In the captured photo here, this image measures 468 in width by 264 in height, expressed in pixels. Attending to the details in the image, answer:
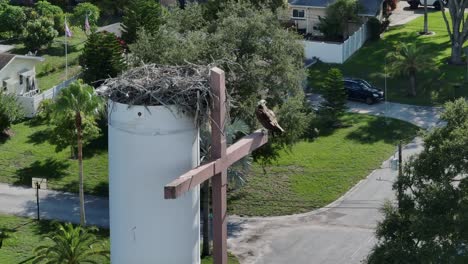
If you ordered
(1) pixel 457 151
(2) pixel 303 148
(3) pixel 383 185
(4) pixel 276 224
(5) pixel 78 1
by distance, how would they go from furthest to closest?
(5) pixel 78 1, (2) pixel 303 148, (3) pixel 383 185, (4) pixel 276 224, (1) pixel 457 151

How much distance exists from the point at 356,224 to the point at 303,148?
9.26 meters

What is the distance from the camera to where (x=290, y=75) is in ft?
133

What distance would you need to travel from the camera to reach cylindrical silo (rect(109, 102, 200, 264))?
15.8 m

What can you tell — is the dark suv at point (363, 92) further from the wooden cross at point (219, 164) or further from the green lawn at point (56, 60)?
the wooden cross at point (219, 164)

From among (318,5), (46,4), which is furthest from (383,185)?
(46,4)

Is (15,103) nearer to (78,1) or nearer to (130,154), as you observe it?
(78,1)

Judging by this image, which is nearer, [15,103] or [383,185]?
[383,185]

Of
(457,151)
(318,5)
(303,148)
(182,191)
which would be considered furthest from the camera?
(318,5)

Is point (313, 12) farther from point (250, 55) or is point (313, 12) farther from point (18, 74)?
point (250, 55)

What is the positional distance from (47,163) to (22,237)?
864cm

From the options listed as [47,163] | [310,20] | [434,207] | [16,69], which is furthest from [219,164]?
[310,20]

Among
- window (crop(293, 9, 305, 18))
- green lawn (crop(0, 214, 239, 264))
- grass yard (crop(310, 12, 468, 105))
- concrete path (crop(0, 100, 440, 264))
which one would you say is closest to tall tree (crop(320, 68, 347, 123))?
grass yard (crop(310, 12, 468, 105))

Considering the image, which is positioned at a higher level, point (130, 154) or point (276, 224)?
point (130, 154)

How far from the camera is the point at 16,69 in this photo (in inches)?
2186
